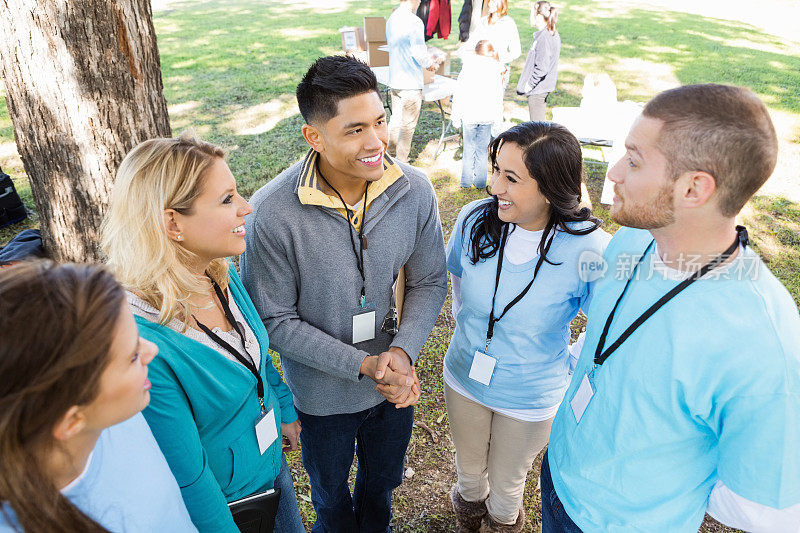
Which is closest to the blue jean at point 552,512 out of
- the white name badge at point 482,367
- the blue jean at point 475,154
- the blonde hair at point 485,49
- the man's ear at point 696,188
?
the white name badge at point 482,367

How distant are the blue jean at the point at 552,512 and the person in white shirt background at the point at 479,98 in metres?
4.50

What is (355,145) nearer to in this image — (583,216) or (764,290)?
(583,216)

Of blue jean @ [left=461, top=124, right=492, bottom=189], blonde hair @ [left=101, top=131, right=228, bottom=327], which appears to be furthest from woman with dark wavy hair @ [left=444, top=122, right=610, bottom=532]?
blue jean @ [left=461, top=124, right=492, bottom=189]

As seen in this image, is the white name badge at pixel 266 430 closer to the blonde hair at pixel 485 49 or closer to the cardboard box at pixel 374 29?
the blonde hair at pixel 485 49

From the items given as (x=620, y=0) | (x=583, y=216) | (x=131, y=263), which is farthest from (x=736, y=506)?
(x=620, y=0)

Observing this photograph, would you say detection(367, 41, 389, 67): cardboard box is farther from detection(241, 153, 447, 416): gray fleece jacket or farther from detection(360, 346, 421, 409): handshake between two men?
detection(360, 346, 421, 409): handshake between two men

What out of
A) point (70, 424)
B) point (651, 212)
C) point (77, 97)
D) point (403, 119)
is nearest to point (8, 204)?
point (77, 97)

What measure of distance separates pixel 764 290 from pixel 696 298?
0.50ft

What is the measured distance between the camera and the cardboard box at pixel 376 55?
7508mm

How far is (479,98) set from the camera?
18.6 ft

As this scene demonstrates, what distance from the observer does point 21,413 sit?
854 mm

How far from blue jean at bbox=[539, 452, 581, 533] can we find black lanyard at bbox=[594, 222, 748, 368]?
1.81 ft

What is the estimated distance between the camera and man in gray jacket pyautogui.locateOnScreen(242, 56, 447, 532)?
1842 mm

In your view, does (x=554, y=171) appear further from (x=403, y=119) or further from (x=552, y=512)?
(x=403, y=119)
